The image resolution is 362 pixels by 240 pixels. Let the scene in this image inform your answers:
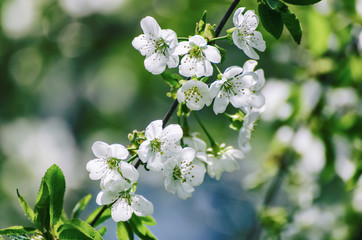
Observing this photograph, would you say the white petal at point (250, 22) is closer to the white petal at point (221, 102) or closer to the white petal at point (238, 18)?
the white petal at point (238, 18)

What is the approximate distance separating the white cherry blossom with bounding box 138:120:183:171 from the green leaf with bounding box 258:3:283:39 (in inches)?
13.1

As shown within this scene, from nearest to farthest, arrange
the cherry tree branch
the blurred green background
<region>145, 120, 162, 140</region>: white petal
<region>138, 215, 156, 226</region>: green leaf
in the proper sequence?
1. the cherry tree branch
2. <region>145, 120, 162, 140</region>: white petal
3. <region>138, 215, 156, 226</region>: green leaf
4. the blurred green background

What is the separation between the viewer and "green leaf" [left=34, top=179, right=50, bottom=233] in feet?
3.54

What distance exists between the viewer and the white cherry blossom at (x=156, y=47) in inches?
41.2

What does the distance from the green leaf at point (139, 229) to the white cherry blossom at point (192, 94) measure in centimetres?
36

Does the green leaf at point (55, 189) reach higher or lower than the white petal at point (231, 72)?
lower

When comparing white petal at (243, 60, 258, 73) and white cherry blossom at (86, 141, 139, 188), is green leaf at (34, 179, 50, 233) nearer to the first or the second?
white cherry blossom at (86, 141, 139, 188)

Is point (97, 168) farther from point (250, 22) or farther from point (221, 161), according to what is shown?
point (250, 22)

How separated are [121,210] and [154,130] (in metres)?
0.23

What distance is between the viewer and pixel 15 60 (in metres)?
4.88

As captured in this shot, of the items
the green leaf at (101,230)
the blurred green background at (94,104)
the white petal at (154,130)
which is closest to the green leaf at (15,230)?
the green leaf at (101,230)

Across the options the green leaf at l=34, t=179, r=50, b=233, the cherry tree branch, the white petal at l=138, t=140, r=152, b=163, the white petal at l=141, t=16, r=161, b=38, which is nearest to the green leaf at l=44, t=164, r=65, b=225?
the green leaf at l=34, t=179, r=50, b=233

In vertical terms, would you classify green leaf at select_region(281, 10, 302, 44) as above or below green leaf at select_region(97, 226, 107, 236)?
above

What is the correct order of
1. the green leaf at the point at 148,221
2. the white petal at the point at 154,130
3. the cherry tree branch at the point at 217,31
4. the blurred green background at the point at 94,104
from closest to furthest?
the cherry tree branch at the point at 217,31
the white petal at the point at 154,130
the green leaf at the point at 148,221
the blurred green background at the point at 94,104
